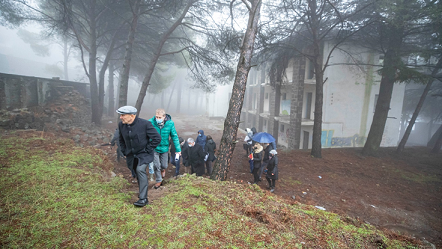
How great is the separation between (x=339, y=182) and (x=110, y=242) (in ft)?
28.9

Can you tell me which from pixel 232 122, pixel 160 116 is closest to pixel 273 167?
pixel 232 122

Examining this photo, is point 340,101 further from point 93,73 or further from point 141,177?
point 93,73

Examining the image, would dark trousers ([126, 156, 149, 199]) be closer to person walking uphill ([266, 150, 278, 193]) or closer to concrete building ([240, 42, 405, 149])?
person walking uphill ([266, 150, 278, 193])

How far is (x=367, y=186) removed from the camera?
27.9 feet

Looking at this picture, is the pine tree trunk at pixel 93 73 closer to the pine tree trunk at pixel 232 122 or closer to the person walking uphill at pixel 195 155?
the person walking uphill at pixel 195 155

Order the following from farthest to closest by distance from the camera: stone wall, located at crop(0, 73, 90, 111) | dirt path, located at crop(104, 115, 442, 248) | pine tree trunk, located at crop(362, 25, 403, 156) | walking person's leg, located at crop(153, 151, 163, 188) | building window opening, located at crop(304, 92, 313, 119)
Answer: building window opening, located at crop(304, 92, 313, 119) → pine tree trunk, located at crop(362, 25, 403, 156) → stone wall, located at crop(0, 73, 90, 111) → dirt path, located at crop(104, 115, 442, 248) → walking person's leg, located at crop(153, 151, 163, 188)

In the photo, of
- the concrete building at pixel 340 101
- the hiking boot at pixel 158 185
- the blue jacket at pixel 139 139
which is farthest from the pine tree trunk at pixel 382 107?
the blue jacket at pixel 139 139

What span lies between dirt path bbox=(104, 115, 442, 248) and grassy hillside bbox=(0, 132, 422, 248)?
64cm

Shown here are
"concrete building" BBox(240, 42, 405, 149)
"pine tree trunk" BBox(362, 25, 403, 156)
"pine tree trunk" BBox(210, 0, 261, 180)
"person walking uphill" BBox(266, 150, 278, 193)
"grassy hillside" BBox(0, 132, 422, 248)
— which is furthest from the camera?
"concrete building" BBox(240, 42, 405, 149)

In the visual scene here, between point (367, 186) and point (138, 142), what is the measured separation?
9047 mm

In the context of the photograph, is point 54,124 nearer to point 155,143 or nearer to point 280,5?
point 155,143

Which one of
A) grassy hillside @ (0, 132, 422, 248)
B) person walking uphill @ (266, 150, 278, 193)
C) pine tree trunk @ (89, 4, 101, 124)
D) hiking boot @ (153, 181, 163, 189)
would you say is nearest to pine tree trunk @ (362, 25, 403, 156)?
person walking uphill @ (266, 150, 278, 193)

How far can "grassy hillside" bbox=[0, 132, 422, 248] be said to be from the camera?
2.66 m

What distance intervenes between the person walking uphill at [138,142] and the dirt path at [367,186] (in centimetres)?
45
